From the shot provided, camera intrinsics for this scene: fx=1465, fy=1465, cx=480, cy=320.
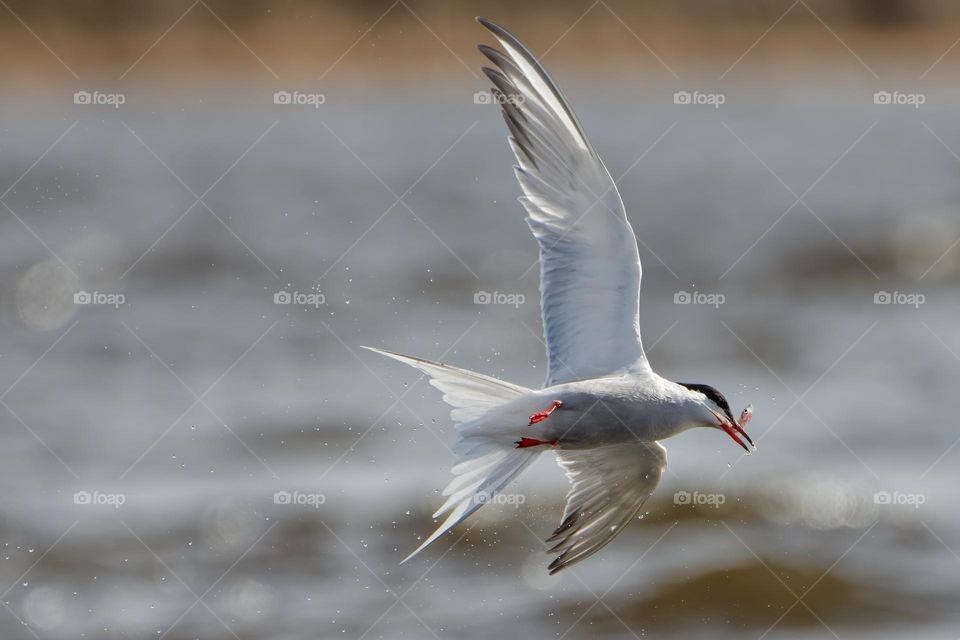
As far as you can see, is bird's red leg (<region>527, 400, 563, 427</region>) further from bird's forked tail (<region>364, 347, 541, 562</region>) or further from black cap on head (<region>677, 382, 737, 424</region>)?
black cap on head (<region>677, 382, 737, 424</region>)

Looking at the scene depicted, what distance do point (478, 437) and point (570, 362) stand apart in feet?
2.44

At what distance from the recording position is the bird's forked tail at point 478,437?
21.7ft

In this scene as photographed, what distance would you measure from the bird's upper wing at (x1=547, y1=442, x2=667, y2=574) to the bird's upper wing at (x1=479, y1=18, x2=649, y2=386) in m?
0.54

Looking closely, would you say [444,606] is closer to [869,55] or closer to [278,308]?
[278,308]

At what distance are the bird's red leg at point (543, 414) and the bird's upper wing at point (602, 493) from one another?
26.6 inches

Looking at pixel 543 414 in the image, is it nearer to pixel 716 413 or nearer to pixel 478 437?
pixel 478 437

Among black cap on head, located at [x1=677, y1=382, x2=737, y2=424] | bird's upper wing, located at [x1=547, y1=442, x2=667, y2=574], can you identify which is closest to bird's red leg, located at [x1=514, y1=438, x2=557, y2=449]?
bird's upper wing, located at [x1=547, y1=442, x2=667, y2=574]

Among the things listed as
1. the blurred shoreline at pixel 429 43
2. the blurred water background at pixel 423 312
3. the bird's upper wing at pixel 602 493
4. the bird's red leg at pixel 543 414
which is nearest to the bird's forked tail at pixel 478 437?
the bird's red leg at pixel 543 414

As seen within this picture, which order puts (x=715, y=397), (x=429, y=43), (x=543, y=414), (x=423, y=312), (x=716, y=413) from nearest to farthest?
(x=543, y=414)
(x=716, y=413)
(x=715, y=397)
(x=423, y=312)
(x=429, y=43)

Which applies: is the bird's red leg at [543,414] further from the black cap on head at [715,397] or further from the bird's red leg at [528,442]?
the black cap on head at [715,397]

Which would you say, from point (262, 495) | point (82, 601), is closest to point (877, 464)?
point (262, 495)

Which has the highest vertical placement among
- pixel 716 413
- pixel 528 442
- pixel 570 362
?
pixel 570 362

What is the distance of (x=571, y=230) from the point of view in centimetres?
711

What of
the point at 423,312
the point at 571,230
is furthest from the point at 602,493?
the point at 423,312
